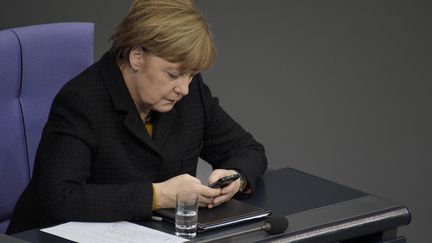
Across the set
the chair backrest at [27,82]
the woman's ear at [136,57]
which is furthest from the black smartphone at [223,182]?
the chair backrest at [27,82]

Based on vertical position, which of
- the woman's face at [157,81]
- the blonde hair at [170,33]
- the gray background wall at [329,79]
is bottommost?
the gray background wall at [329,79]

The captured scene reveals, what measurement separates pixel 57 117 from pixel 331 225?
2.64ft

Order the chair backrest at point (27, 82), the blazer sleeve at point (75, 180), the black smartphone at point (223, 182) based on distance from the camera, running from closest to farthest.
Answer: the blazer sleeve at point (75, 180), the black smartphone at point (223, 182), the chair backrest at point (27, 82)

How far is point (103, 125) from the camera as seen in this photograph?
2885 millimetres

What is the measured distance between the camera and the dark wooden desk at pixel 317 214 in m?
2.57

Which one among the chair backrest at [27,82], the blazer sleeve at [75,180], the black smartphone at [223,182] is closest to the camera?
the blazer sleeve at [75,180]

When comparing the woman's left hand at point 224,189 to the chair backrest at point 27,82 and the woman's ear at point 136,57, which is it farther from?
the chair backrest at point 27,82

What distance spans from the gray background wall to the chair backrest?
38.5 inches

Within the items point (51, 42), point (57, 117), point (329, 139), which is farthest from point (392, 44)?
point (57, 117)

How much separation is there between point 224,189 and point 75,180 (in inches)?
15.7

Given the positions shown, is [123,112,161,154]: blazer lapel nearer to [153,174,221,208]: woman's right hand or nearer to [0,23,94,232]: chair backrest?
[153,174,221,208]: woman's right hand

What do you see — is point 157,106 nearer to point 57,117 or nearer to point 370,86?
point 57,117

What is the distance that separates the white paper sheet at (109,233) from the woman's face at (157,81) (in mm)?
434

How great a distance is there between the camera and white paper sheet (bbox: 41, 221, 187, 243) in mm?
2492
